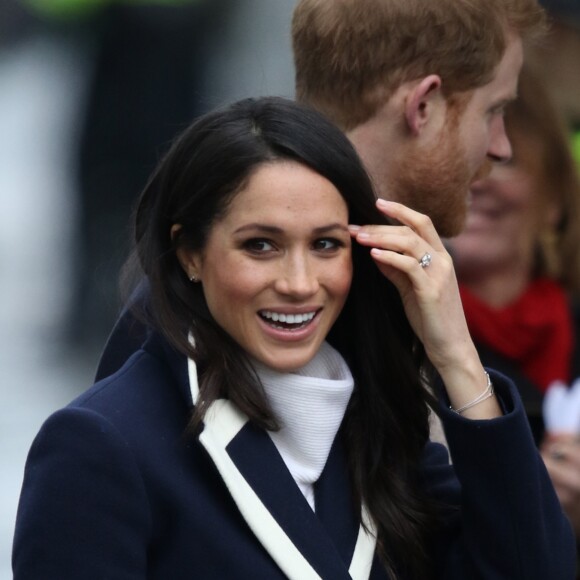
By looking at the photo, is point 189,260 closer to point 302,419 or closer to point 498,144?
point 302,419

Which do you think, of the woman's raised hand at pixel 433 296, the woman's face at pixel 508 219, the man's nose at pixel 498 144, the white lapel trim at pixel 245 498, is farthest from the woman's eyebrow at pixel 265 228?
the woman's face at pixel 508 219

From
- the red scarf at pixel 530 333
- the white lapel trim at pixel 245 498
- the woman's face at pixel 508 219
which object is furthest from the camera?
the woman's face at pixel 508 219

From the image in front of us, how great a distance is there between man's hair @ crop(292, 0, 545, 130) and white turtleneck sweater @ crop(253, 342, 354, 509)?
70 centimetres

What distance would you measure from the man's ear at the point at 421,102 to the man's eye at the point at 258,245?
0.64 metres

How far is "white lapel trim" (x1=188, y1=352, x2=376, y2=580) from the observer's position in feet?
8.47

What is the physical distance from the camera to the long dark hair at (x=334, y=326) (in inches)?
104

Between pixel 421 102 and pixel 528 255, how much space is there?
108 cm

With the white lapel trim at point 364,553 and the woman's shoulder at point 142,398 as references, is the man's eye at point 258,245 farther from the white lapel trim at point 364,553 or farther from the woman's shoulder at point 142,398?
the white lapel trim at point 364,553

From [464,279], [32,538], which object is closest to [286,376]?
[32,538]

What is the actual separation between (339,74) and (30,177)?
8.15 meters

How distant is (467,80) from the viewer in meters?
3.17

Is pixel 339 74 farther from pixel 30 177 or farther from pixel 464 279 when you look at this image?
pixel 30 177

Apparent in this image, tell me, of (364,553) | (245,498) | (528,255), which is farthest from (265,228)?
(528,255)

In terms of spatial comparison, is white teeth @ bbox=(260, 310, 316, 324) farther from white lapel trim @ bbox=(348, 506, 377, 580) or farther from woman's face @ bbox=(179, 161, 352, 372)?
white lapel trim @ bbox=(348, 506, 377, 580)
